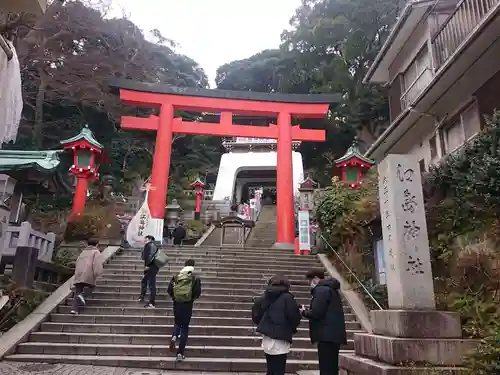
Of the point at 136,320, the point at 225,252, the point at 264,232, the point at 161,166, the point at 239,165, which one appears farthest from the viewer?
the point at 239,165

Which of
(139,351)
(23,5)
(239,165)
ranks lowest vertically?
(139,351)

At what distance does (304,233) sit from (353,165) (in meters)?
6.29

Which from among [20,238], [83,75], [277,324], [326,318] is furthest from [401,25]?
[83,75]

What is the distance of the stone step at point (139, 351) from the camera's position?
6.07 metres

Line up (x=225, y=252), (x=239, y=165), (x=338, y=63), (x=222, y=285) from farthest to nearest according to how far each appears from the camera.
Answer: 1. (x=338, y=63)
2. (x=239, y=165)
3. (x=225, y=252)
4. (x=222, y=285)

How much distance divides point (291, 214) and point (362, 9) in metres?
21.7

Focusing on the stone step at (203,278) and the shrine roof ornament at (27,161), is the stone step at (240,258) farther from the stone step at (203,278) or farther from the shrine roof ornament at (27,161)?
the shrine roof ornament at (27,161)

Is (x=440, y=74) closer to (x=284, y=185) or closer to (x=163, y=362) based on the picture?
(x=284, y=185)

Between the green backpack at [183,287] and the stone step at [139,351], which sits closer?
the green backpack at [183,287]

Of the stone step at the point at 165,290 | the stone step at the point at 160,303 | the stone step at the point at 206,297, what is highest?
the stone step at the point at 165,290

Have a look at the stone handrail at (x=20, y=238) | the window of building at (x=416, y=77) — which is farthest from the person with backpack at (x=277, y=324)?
the window of building at (x=416, y=77)

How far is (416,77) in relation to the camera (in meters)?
11.9

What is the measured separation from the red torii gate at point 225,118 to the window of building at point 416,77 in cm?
403

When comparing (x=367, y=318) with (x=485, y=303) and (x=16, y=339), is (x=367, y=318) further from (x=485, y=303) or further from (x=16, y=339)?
(x=16, y=339)
